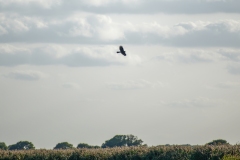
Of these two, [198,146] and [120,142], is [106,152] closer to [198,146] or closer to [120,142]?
[198,146]

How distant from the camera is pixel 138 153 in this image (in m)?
48.5

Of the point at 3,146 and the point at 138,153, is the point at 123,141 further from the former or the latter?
the point at 138,153

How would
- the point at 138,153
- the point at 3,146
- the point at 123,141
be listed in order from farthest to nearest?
the point at 3,146 → the point at 123,141 → the point at 138,153

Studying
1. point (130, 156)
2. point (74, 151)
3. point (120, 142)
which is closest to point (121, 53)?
point (130, 156)

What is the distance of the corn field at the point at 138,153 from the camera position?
43438 millimetres

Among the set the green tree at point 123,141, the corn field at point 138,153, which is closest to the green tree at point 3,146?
the green tree at point 123,141

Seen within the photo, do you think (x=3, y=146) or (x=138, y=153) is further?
(x=3, y=146)

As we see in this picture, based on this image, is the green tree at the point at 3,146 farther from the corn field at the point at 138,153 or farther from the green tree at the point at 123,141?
the corn field at the point at 138,153

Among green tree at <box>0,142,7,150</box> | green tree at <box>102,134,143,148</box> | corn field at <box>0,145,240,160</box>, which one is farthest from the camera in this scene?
green tree at <box>0,142,7,150</box>

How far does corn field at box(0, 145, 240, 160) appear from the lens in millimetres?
43438

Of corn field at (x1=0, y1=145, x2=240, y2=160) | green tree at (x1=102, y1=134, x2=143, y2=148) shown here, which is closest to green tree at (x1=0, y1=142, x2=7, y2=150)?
green tree at (x1=102, y1=134, x2=143, y2=148)

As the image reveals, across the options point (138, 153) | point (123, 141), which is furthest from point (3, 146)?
point (138, 153)

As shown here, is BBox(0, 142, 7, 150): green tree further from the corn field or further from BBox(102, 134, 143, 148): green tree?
the corn field

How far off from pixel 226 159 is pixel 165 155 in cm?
586
